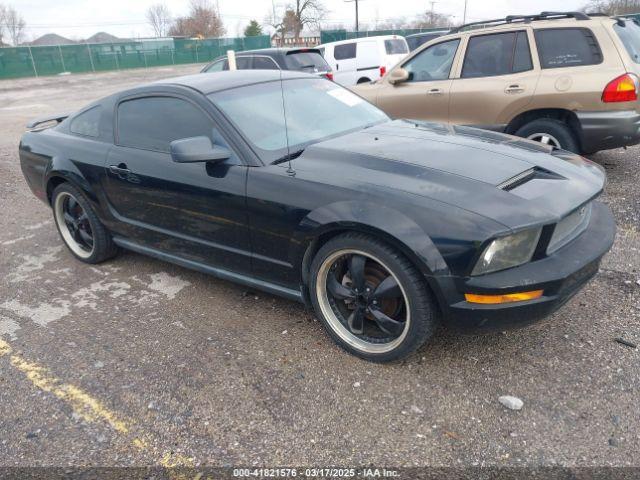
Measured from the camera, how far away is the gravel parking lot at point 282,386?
89.8 inches

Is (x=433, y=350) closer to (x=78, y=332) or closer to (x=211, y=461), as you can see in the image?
(x=211, y=461)

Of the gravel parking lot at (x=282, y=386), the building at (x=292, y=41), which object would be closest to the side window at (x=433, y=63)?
the gravel parking lot at (x=282, y=386)

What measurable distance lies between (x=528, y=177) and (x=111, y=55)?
3822 centimetres

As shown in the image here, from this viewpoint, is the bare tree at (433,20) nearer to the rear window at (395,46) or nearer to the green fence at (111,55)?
the green fence at (111,55)

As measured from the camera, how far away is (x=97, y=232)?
4.18 m

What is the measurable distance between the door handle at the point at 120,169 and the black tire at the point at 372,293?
5.61ft

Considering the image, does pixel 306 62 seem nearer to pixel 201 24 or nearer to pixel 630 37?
pixel 630 37

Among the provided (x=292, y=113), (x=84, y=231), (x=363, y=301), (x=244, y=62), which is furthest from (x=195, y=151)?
(x=244, y=62)

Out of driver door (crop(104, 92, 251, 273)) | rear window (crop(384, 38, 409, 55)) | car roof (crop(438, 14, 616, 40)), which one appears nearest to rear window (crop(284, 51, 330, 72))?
rear window (crop(384, 38, 409, 55))

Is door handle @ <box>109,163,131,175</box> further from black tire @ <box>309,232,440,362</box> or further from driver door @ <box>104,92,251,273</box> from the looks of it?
black tire @ <box>309,232,440,362</box>

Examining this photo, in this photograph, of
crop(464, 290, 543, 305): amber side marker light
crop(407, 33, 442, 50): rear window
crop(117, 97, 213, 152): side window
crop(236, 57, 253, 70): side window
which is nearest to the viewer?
crop(464, 290, 543, 305): amber side marker light

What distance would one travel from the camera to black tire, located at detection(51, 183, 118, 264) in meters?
4.18

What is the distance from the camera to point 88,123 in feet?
13.6

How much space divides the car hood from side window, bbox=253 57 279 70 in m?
7.99
